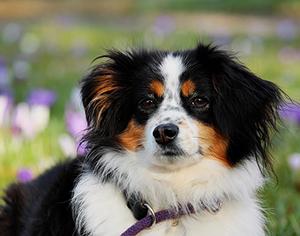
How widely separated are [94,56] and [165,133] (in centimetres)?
694

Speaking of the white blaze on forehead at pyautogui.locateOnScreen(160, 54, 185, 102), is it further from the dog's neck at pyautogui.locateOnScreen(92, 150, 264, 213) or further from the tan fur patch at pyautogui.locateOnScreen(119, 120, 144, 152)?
the dog's neck at pyautogui.locateOnScreen(92, 150, 264, 213)

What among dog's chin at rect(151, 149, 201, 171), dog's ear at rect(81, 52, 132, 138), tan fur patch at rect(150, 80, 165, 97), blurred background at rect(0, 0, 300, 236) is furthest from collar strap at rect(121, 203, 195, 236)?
blurred background at rect(0, 0, 300, 236)

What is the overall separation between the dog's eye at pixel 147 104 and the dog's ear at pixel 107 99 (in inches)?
5.1

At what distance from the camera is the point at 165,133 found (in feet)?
9.58

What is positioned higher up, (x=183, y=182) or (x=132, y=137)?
(x=132, y=137)

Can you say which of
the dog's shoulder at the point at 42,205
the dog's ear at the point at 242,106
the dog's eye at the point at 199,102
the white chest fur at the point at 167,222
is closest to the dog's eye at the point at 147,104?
the dog's eye at the point at 199,102

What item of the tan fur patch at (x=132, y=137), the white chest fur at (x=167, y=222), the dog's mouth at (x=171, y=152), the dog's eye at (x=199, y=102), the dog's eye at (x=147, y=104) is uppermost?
the dog's eye at (x=147, y=104)

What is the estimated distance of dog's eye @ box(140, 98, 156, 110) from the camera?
3.17m

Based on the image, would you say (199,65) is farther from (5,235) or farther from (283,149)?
(283,149)

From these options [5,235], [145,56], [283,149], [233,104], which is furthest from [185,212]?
[283,149]

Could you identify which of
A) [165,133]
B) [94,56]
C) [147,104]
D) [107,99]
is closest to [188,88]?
[147,104]

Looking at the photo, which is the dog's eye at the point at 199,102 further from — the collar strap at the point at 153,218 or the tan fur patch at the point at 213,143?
the collar strap at the point at 153,218

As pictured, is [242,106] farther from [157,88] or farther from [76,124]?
[76,124]

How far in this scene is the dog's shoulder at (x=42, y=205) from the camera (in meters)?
3.33
